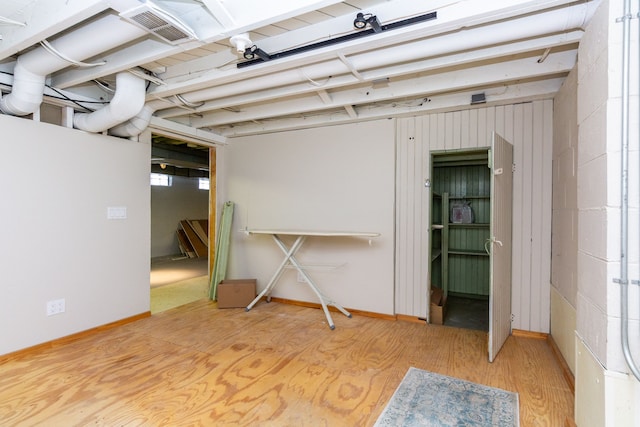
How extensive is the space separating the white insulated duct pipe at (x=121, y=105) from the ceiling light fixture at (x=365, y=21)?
1.88m

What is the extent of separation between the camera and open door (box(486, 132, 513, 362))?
2568 millimetres

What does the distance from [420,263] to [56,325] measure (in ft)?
11.6

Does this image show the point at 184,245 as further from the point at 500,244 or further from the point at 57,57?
the point at 500,244

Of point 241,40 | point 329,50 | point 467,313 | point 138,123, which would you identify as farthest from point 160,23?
point 467,313

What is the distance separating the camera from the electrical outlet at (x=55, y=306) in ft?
9.30

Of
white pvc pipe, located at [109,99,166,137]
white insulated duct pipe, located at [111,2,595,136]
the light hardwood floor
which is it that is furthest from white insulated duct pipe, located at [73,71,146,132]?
the light hardwood floor

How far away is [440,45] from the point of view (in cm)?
208

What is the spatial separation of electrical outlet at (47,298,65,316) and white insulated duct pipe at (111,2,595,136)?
2317 millimetres

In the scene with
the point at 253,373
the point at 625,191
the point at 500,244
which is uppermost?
the point at 625,191

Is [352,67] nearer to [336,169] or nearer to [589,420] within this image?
[336,169]

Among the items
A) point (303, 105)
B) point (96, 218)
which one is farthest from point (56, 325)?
point (303, 105)

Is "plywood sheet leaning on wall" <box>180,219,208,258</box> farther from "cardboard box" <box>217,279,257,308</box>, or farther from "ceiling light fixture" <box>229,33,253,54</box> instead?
"ceiling light fixture" <box>229,33,253,54</box>

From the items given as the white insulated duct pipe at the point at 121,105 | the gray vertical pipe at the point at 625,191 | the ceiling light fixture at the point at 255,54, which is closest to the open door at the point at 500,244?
the gray vertical pipe at the point at 625,191

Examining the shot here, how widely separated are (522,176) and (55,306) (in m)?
4.50
